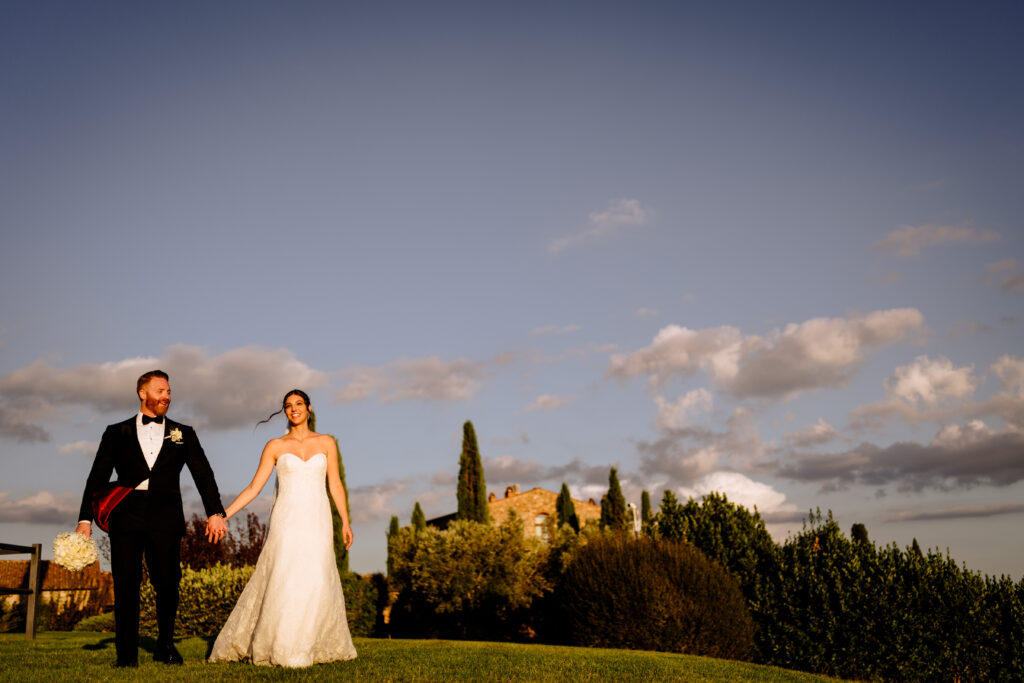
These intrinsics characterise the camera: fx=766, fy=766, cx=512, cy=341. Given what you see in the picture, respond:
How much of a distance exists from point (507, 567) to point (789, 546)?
13.3 m

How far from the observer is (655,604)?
18.5 meters

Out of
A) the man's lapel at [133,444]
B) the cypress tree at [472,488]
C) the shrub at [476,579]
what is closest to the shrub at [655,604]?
the man's lapel at [133,444]

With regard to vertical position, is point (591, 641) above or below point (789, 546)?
below

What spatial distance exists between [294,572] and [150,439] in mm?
2168

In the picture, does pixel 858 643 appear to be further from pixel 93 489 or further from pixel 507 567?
pixel 93 489

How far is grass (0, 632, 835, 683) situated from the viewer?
822 centimetres

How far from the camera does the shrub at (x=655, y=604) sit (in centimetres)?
1848

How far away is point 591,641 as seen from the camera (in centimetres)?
1912

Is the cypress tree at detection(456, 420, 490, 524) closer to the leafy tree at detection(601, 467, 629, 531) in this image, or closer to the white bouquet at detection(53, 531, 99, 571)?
the leafy tree at detection(601, 467, 629, 531)

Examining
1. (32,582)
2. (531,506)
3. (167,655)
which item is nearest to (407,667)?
(167,655)

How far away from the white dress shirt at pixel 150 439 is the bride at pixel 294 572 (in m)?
1.06

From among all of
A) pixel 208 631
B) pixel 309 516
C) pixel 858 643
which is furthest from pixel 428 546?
pixel 309 516

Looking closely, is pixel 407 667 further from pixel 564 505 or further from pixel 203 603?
pixel 564 505

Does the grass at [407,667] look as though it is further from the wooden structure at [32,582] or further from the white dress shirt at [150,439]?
the wooden structure at [32,582]
